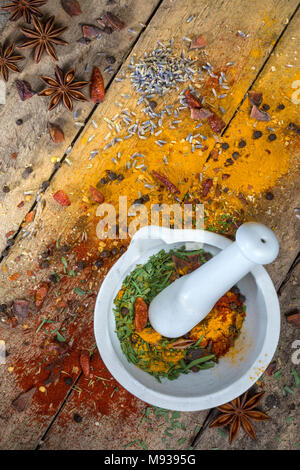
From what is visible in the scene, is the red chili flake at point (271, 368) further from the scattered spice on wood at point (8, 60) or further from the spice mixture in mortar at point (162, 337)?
the scattered spice on wood at point (8, 60)

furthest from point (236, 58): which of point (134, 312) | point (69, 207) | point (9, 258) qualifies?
point (9, 258)

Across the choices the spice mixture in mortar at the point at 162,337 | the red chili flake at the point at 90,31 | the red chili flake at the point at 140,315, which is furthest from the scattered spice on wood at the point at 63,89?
the red chili flake at the point at 140,315

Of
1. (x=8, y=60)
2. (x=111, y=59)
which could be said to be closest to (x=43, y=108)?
(x=8, y=60)

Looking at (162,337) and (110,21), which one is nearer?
(162,337)

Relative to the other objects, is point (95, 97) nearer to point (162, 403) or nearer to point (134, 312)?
point (134, 312)

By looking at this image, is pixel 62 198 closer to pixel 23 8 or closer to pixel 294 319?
pixel 23 8

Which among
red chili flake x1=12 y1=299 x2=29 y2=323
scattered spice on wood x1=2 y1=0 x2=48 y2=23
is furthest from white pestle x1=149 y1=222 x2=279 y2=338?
scattered spice on wood x1=2 y1=0 x2=48 y2=23

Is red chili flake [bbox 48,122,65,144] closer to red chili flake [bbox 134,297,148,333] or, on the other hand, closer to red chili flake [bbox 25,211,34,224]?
red chili flake [bbox 25,211,34,224]
